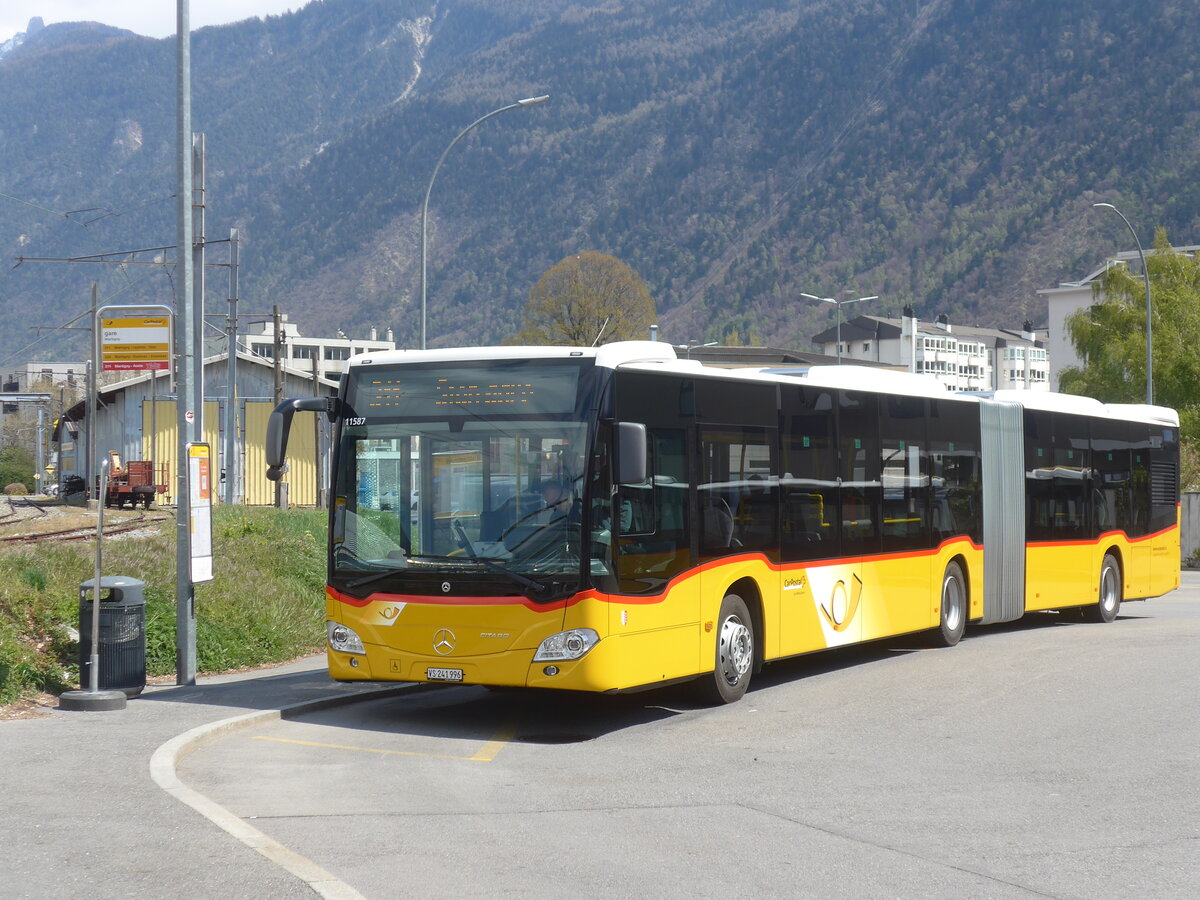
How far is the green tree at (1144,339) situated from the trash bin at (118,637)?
138ft

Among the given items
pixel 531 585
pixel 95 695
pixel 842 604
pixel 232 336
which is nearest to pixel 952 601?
pixel 842 604

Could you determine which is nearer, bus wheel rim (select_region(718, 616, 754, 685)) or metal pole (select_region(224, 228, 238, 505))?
bus wheel rim (select_region(718, 616, 754, 685))

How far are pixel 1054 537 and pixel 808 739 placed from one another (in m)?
10.0

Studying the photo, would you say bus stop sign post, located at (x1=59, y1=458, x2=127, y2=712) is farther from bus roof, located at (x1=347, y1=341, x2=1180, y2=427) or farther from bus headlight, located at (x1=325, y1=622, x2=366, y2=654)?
bus roof, located at (x1=347, y1=341, x2=1180, y2=427)

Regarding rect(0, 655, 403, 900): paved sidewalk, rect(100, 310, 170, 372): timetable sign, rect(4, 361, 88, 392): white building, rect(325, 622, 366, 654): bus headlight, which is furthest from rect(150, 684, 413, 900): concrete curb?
rect(4, 361, 88, 392): white building

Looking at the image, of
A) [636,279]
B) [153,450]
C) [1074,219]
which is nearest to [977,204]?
[1074,219]

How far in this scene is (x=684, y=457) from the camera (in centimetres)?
1240

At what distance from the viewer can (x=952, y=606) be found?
58.7 ft

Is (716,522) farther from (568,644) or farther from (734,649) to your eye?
(568,644)

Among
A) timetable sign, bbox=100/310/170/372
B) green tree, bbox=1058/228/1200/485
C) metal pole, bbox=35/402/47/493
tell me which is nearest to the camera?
timetable sign, bbox=100/310/170/372

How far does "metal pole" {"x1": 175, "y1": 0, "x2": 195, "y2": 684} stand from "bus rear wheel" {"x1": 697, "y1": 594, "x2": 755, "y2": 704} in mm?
4661

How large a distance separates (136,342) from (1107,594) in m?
14.1

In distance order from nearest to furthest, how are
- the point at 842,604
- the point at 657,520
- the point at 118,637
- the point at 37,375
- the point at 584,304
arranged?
the point at 657,520 → the point at 118,637 → the point at 842,604 → the point at 584,304 → the point at 37,375

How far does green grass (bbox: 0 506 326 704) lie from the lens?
1374 centimetres
